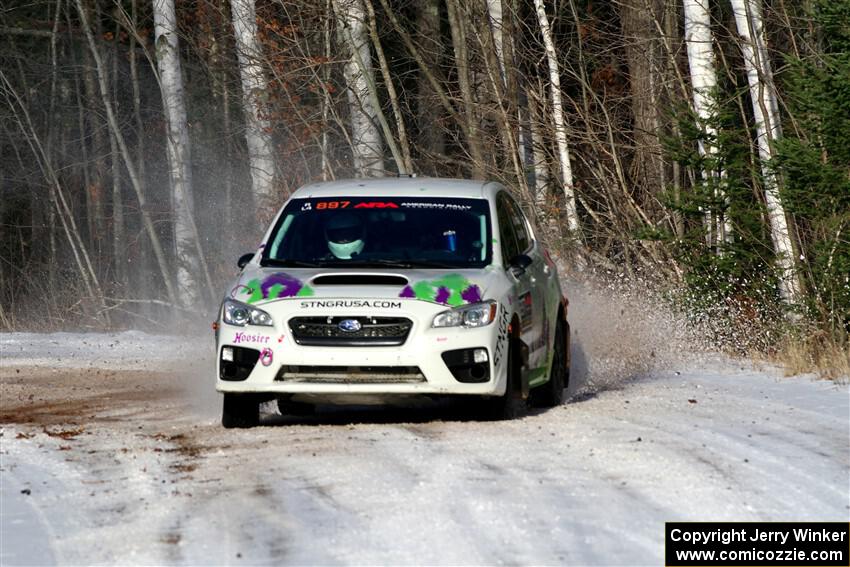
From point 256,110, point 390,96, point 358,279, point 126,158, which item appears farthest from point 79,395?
point 126,158

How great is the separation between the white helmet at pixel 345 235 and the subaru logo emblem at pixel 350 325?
104 cm

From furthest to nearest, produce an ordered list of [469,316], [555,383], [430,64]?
[430,64]
[555,383]
[469,316]

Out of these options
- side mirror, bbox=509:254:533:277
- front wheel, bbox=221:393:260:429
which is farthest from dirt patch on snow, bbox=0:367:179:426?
side mirror, bbox=509:254:533:277

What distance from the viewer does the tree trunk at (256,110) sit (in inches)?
1144

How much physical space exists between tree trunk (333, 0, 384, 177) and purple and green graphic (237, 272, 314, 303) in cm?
1532

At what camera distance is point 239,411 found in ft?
35.0

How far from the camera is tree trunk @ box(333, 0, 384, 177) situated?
26.1m

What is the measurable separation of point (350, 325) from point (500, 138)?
16671 millimetres

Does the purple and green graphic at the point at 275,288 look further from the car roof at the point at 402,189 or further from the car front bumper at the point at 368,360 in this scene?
the car roof at the point at 402,189

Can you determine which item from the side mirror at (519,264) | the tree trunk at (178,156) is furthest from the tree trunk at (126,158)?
the side mirror at (519,264)

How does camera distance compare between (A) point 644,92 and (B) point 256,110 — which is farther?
(B) point 256,110

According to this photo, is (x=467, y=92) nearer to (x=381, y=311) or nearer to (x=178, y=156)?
(x=178, y=156)

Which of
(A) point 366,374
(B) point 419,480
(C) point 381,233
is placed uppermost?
(C) point 381,233

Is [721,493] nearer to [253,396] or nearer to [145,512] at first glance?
[145,512]
